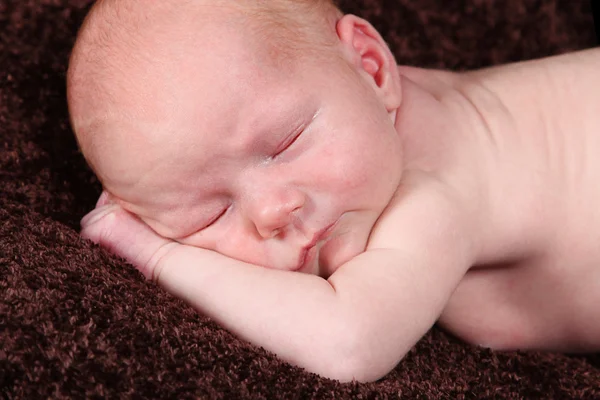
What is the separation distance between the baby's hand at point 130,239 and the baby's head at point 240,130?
56mm

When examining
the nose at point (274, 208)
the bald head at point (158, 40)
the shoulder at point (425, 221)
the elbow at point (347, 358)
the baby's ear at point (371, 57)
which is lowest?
the elbow at point (347, 358)

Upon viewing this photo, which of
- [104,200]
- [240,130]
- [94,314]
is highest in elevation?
[240,130]

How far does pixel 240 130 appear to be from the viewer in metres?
1.14

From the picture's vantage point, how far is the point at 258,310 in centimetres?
111

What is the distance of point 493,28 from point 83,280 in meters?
1.23

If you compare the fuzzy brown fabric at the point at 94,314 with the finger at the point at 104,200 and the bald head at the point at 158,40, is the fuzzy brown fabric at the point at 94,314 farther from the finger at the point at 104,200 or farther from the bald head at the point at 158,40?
the bald head at the point at 158,40

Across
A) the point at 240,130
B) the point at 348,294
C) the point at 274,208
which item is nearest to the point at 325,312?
the point at 348,294

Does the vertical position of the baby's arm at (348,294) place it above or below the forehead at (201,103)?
below

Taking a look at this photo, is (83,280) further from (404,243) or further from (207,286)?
(404,243)

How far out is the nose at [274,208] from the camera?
1.13 meters

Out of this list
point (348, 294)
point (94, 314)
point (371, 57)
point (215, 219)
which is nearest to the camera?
point (94, 314)

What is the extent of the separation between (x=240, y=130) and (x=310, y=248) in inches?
8.0

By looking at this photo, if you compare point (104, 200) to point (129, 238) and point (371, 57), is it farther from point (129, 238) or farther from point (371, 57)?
A: point (371, 57)

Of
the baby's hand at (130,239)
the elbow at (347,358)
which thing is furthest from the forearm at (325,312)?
the baby's hand at (130,239)
